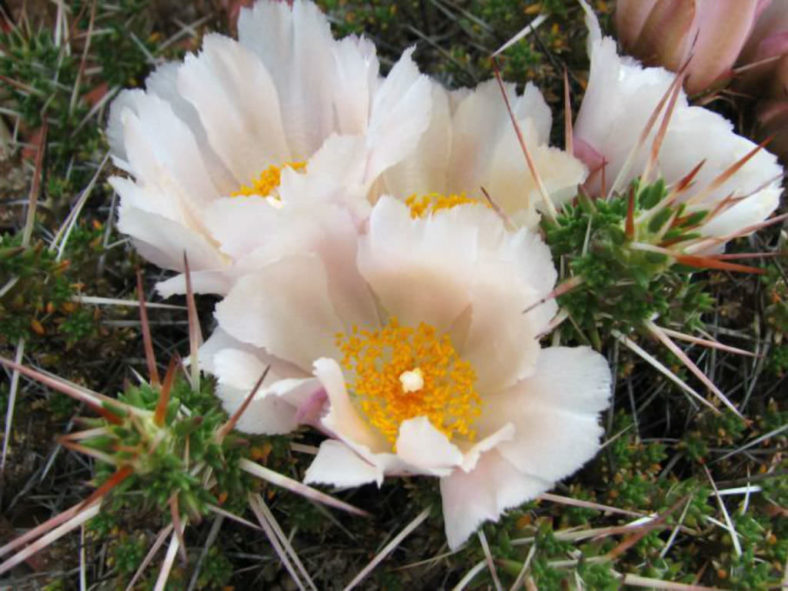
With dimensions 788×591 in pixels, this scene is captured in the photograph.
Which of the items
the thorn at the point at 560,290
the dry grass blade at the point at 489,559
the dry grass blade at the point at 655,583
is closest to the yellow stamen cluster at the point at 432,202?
the thorn at the point at 560,290

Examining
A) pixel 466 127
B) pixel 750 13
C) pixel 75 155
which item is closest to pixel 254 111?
pixel 466 127

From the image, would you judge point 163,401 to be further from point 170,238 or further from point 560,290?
point 560,290

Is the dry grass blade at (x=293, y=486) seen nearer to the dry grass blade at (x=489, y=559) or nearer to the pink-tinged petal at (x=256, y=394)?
the pink-tinged petal at (x=256, y=394)

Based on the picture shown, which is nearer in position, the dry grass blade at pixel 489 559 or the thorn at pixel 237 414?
the thorn at pixel 237 414

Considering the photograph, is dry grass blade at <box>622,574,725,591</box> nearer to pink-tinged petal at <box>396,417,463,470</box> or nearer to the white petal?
pink-tinged petal at <box>396,417,463,470</box>

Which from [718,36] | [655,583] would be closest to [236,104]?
[718,36]

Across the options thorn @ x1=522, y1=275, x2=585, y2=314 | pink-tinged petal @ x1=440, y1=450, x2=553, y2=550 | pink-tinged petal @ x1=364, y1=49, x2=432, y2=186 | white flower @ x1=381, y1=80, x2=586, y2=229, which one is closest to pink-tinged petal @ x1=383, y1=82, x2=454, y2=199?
white flower @ x1=381, y1=80, x2=586, y2=229
